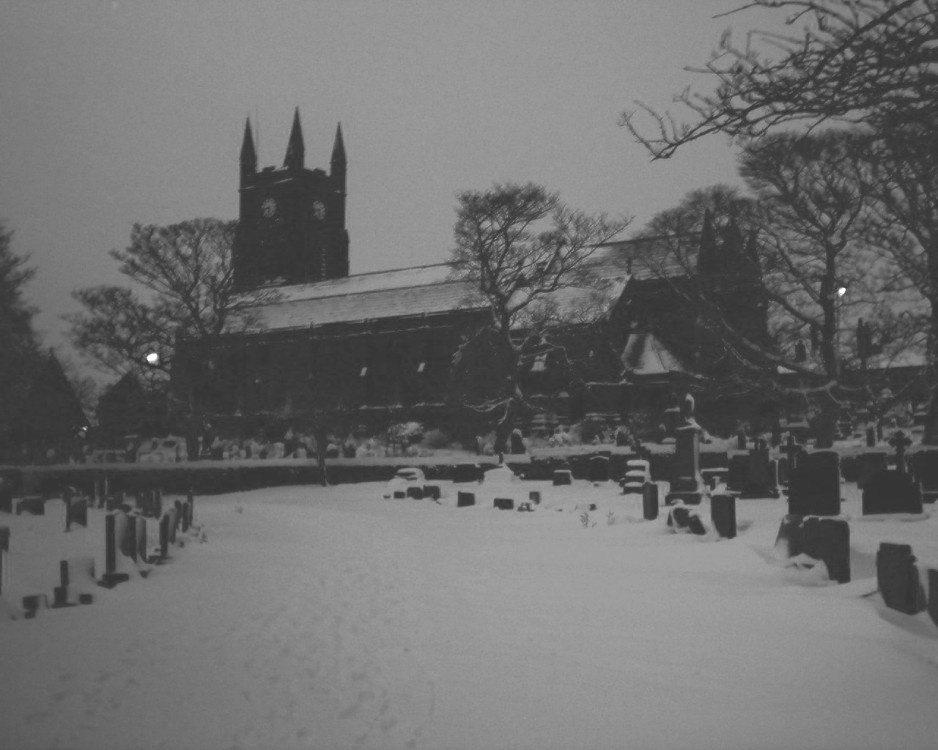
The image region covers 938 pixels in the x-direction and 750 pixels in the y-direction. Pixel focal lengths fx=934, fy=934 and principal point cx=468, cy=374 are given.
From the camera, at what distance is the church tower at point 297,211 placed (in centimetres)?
7850

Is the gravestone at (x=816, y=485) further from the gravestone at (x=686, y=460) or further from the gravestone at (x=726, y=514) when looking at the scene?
the gravestone at (x=686, y=460)

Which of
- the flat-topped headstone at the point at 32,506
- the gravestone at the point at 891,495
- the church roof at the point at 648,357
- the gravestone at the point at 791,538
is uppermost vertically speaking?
the church roof at the point at 648,357

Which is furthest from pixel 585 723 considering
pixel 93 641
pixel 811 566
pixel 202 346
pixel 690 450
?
pixel 202 346

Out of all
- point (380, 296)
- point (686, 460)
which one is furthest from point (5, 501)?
point (380, 296)

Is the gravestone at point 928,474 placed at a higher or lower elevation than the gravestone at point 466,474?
higher

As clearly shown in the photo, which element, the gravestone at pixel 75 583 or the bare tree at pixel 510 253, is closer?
the gravestone at pixel 75 583

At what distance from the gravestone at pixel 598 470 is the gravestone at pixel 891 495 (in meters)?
12.7

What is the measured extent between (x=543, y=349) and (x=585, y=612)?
94.1ft

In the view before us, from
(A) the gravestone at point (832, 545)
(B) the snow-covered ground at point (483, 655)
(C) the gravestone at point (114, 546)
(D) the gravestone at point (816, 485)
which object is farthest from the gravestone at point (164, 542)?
(D) the gravestone at point (816, 485)

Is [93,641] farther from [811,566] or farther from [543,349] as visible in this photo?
[543,349]

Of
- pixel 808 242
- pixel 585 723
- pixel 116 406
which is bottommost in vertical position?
pixel 585 723

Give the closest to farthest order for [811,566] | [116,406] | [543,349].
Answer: [811,566] < [543,349] < [116,406]

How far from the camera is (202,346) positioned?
33.9 m

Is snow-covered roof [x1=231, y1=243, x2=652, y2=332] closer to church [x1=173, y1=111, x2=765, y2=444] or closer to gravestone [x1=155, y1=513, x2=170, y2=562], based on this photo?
church [x1=173, y1=111, x2=765, y2=444]
